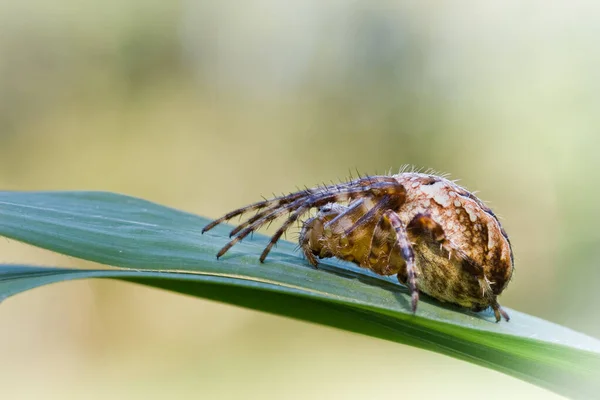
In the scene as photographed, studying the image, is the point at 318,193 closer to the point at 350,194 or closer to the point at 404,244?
the point at 350,194

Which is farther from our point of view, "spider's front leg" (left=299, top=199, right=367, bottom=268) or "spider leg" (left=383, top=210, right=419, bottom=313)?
"spider's front leg" (left=299, top=199, right=367, bottom=268)

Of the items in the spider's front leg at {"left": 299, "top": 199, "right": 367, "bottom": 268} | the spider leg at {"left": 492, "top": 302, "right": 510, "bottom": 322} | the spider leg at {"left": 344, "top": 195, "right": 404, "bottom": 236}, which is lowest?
the spider leg at {"left": 492, "top": 302, "right": 510, "bottom": 322}

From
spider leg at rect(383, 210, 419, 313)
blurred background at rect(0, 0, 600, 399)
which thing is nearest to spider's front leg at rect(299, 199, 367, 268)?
spider leg at rect(383, 210, 419, 313)

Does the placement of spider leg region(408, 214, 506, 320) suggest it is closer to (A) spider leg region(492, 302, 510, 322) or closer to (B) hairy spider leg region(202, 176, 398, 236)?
(A) spider leg region(492, 302, 510, 322)

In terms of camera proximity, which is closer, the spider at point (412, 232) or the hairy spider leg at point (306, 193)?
the spider at point (412, 232)

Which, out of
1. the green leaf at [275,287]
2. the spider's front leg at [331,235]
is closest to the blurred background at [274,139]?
the spider's front leg at [331,235]

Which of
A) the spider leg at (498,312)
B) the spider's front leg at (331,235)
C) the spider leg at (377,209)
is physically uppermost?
the spider leg at (377,209)

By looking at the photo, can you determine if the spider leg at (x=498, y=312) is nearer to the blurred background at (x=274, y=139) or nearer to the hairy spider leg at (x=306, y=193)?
the hairy spider leg at (x=306, y=193)
